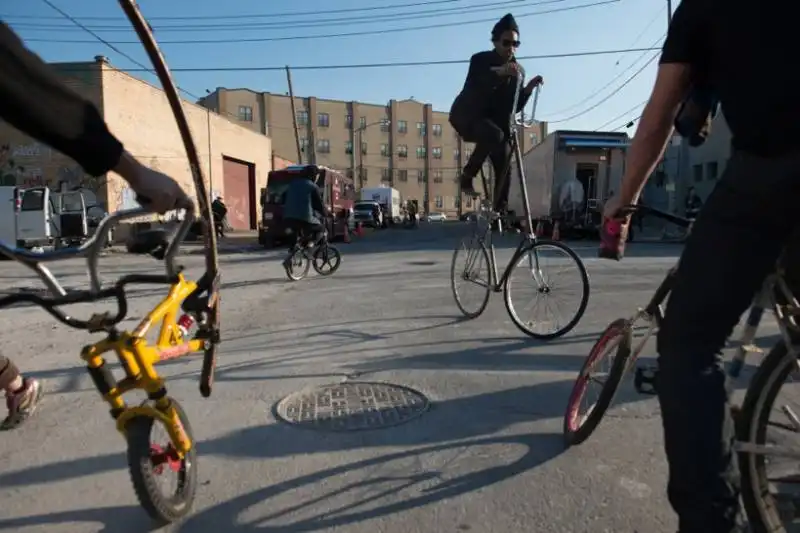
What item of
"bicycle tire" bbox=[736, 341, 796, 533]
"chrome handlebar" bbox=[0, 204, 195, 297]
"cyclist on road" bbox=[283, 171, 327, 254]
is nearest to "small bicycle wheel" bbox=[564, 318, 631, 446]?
"bicycle tire" bbox=[736, 341, 796, 533]

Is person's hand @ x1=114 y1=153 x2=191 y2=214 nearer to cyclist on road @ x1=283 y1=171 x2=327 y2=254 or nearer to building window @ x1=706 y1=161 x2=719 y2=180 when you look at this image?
cyclist on road @ x1=283 y1=171 x2=327 y2=254

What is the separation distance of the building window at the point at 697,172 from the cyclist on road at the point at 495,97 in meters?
28.5

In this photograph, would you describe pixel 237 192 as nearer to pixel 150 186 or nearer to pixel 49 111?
pixel 150 186

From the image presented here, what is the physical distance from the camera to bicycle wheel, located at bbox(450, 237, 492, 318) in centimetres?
589

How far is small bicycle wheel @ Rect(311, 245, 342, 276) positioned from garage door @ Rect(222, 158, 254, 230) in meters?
24.0

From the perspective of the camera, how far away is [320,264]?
11383 millimetres

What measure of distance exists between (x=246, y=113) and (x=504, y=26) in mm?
78272

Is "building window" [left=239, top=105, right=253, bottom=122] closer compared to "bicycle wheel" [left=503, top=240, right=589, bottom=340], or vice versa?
"bicycle wheel" [left=503, top=240, right=589, bottom=340]

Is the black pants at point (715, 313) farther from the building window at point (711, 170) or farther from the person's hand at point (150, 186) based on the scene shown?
the building window at point (711, 170)

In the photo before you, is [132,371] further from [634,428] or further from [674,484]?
[634,428]

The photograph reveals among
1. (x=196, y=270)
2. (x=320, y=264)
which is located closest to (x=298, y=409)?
(x=320, y=264)

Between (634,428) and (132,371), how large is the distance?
2448 millimetres

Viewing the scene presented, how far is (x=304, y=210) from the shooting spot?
11102mm

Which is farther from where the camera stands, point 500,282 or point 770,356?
point 500,282
